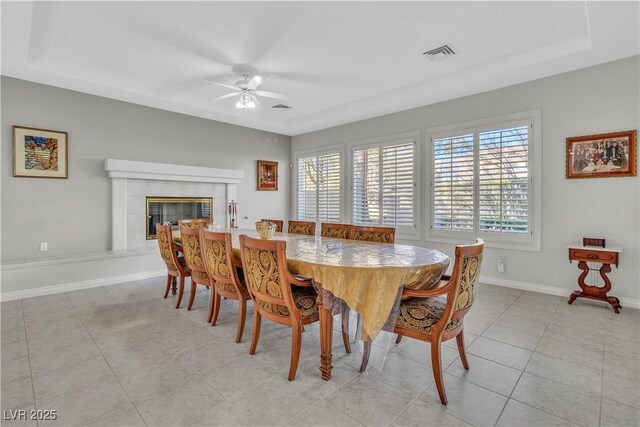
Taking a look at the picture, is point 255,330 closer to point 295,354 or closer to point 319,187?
point 295,354

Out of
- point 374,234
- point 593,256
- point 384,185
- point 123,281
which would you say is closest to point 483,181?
point 593,256

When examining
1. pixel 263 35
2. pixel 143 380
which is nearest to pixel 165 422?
pixel 143 380

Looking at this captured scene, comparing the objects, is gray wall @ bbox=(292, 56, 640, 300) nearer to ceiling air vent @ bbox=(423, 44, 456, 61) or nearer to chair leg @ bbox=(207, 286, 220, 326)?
ceiling air vent @ bbox=(423, 44, 456, 61)

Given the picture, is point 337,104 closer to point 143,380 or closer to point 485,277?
point 485,277

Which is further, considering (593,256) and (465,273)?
(593,256)

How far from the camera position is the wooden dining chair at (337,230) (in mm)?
3756

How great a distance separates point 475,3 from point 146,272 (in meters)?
5.15

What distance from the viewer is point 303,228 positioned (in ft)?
14.0

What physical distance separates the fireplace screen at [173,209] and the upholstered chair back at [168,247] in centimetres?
132

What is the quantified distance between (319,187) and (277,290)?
14.8 feet

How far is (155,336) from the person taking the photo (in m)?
2.72

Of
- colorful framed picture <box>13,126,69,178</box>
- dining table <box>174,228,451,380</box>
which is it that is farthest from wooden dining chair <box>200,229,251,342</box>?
colorful framed picture <box>13,126,69,178</box>

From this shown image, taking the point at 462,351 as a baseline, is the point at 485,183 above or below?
above

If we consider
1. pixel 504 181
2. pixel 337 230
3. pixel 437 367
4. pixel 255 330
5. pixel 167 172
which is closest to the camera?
pixel 437 367
